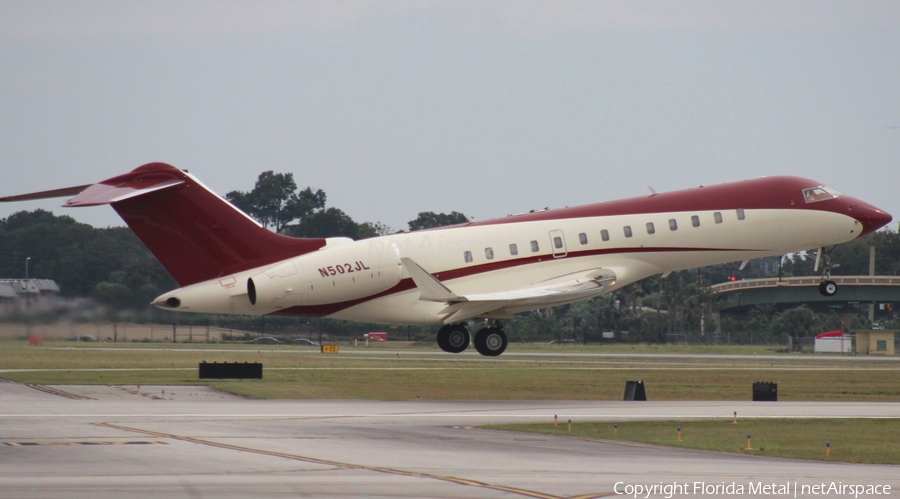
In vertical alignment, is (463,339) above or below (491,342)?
above

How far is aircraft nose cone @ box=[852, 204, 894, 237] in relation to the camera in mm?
37853

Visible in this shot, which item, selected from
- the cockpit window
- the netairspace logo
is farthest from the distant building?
the netairspace logo

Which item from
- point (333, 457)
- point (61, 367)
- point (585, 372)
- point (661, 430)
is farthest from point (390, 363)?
point (333, 457)

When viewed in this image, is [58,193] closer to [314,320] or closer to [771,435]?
[771,435]

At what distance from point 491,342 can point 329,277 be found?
593 centimetres

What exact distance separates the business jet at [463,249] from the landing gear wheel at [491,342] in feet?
0.14

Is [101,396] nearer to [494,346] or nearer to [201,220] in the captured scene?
[201,220]

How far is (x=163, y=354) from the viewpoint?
57000mm

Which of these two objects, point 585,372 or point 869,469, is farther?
point 585,372

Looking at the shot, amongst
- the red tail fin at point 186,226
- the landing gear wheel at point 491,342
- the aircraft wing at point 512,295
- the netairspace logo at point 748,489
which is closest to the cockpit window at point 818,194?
the aircraft wing at point 512,295

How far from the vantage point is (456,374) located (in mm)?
47625

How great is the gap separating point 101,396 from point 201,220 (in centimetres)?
613

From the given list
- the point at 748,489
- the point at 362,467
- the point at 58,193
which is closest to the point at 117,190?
the point at 58,193

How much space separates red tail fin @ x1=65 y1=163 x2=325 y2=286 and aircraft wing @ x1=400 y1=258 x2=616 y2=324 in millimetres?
4890
